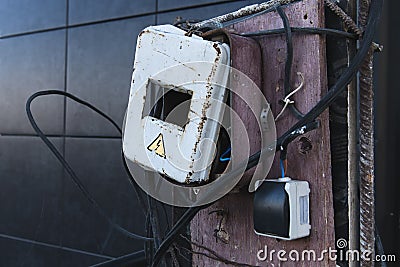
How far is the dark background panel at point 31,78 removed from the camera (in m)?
3.50

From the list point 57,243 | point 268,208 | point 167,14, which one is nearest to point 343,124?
point 268,208

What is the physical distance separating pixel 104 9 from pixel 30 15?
0.89m

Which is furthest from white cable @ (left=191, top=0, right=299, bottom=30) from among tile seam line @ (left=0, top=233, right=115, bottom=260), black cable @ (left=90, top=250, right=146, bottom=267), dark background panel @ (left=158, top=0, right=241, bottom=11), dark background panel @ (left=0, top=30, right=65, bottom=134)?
dark background panel @ (left=0, top=30, right=65, bottom=134)

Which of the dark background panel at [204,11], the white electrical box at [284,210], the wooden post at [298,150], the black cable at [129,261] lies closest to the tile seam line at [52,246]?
the dark background panel at [204,11]

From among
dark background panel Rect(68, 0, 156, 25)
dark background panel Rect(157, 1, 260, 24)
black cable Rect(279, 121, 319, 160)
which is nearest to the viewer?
black cable Rect(279, 121, 319, 160)

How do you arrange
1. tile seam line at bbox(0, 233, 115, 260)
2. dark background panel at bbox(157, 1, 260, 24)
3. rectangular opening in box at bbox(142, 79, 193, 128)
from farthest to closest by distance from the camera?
1. tile seam line at bbox(0, 233, 115, 260)
2. dark background panel at bbox(157, 1, 260, 24)
3. rectangular opening in box at bbox(142, 79, 193, 128)

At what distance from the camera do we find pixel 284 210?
2.59 feet

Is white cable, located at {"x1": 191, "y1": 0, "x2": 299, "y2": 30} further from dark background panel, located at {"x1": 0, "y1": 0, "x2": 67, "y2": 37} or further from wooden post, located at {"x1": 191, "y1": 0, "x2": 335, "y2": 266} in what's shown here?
dark background panel, located at {"x1": 0, "y1": 0, "x2": 67, "y2": 37}

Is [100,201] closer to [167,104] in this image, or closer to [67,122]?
[67,122]

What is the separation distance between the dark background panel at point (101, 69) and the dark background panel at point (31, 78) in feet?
0.46

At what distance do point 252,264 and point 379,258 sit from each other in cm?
27

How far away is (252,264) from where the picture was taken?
899mm

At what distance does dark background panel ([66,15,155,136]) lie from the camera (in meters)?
3.03

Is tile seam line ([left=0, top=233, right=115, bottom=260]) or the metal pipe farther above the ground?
Answer: the metal pipe
